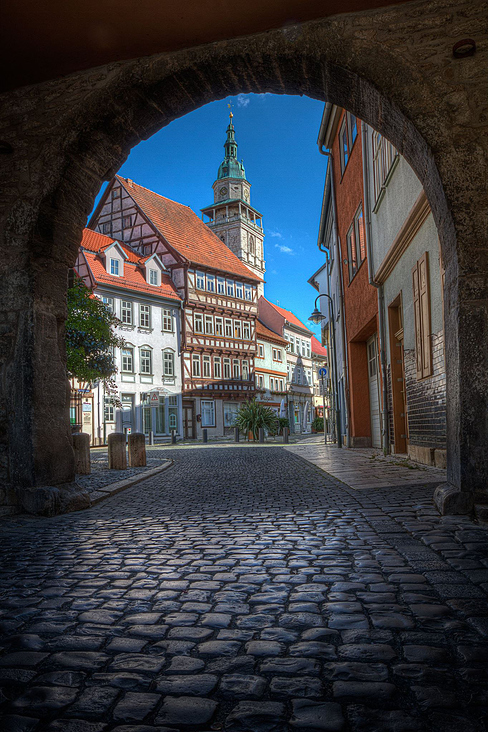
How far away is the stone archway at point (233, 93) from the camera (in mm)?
4344

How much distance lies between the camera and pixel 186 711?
5.26 ft

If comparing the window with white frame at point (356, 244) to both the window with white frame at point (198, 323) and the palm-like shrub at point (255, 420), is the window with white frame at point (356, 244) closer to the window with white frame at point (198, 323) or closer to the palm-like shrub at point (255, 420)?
the palm-like shrub at point (255, 420)

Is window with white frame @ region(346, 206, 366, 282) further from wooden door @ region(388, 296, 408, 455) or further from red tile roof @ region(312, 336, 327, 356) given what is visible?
red tile roof @ region(312, 336, 327, 356)

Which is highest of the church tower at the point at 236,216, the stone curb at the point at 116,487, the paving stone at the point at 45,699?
the church tower at the point at 236,216

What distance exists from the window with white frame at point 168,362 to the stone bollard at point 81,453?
25807 mm

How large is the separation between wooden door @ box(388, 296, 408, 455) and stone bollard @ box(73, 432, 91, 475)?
19.1ft

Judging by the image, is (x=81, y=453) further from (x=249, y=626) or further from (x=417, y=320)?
(x=249, y=626)

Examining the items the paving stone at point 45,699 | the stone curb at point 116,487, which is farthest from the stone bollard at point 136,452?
the paving stone at point 45,699

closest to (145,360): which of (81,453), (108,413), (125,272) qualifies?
(108,413)

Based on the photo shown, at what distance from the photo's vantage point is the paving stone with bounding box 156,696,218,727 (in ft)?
5.09

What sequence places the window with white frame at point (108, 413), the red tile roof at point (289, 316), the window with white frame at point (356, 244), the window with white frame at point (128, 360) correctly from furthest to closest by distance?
the red tile roof at point (289, 316) < the window with white frame at point (128, 360) < the window with white frame at point (108, 413) < the window with white frame at point (356, 244)

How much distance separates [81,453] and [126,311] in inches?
972

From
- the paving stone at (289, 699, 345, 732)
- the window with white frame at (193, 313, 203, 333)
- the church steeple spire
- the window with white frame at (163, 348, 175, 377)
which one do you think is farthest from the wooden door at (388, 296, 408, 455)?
the church steeple spire

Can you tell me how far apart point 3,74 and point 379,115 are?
3.72 metres
